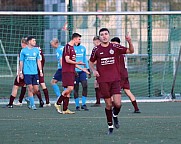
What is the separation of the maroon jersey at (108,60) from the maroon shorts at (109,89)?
0.08 m

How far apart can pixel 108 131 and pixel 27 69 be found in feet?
21.1

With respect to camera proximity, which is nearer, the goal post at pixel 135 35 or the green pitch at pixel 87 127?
the green pitch at pixel 87 127

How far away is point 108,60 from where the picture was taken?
41.9 ft

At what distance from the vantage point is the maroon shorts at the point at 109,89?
12.7 metres

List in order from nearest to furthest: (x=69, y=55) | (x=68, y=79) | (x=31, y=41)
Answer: (x=69, y=55) → (x=68, y=79) → (x=31, y=41)

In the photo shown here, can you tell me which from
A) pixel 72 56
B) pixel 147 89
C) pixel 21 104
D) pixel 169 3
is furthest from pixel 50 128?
pixel 169 3

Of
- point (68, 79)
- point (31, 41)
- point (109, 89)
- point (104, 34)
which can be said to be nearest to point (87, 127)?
point (109, 89)

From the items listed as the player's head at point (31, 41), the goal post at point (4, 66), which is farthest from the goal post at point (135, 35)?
the player's head at point (31, 41)

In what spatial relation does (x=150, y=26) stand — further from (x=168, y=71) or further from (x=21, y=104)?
(x=21, y=104)

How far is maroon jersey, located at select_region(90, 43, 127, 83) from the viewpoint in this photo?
12743 mm

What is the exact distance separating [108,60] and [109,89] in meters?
0.54

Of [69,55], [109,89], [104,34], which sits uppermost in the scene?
[104,34]

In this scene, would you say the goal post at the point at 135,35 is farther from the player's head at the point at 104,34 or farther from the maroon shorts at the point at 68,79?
the player's head at the point at 104,34

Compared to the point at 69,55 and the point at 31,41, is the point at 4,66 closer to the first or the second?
the point at 31,41
